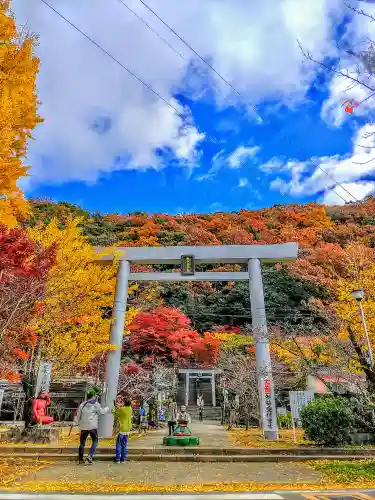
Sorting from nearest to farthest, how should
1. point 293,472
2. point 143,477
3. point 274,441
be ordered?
point 143,477, point 293,472, point 274,441

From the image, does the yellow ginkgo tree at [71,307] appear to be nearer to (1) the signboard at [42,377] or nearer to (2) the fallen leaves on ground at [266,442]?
(1) the signboard at [42,377]

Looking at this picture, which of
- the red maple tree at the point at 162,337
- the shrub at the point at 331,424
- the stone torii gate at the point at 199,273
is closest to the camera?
the shrub at the point at 331,424

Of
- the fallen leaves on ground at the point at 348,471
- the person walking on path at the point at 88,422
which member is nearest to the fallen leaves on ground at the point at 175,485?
the fallen leaves on ground at the point at 348,471

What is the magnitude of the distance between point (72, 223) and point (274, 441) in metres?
9.81

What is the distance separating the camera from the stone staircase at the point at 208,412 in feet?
82.3

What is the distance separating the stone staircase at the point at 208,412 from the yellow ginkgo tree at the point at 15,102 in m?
20.6

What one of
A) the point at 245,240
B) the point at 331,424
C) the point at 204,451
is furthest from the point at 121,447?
the point at 245,240

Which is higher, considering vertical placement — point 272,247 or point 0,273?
point 272,247

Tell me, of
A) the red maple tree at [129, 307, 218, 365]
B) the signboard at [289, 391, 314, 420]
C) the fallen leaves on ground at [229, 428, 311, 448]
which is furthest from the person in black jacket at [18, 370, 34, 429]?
the red maple tree at [129, 307, 218, 365]

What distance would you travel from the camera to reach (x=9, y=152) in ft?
27.6

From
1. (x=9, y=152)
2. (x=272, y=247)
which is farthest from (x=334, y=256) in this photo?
(x=9, y=152)

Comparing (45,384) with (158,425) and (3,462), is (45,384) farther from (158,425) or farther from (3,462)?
(158,425)

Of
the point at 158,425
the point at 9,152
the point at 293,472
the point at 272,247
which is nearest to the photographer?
the point at 293,472

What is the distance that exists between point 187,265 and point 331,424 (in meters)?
7.09
